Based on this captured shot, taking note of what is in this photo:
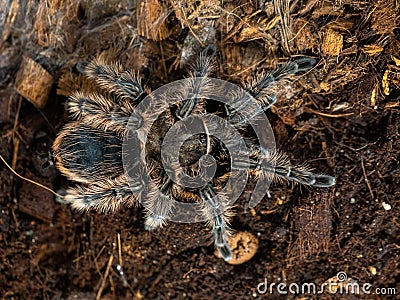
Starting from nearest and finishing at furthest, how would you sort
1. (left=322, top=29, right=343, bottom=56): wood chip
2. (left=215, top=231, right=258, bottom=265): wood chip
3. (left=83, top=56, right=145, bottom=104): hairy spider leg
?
(left=322, top=29, right=343, bottom=56): wood chip, (left=83, top=56, right=145, bottom=104): hairy spider leg, (left=215, top=231, right=258, bottom=265): wood chip

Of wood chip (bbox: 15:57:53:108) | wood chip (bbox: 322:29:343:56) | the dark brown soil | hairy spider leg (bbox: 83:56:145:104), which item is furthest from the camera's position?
wood chip (bbox: 15:57:53:108)

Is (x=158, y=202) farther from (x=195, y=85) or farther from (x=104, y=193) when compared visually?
(x=195, y=85)

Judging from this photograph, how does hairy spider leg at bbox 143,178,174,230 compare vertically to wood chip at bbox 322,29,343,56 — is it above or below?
below

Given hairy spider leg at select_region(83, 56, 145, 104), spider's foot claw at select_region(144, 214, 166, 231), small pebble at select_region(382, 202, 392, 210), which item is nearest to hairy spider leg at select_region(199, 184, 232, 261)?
spider's foot claw at select_region(144, 214, 166, 231)

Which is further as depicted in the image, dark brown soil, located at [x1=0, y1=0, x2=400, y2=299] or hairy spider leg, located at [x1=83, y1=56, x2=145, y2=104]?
hairy spider leg, located at [x1=83, y1=56, x2=145, y2=104]

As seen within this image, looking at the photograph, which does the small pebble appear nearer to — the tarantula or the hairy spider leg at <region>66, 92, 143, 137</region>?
the tarantula

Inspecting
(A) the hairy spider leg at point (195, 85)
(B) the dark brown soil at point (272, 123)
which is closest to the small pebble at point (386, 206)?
(B) the dark brown soil at point (272, 123)

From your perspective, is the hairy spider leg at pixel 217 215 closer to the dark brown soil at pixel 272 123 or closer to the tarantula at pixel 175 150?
the tarantula at pixel 175 150
